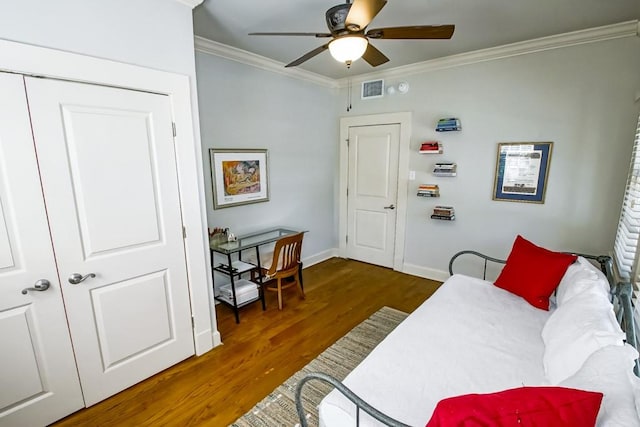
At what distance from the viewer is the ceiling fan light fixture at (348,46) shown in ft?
5.79

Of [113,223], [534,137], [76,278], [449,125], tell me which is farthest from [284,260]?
[534,137]

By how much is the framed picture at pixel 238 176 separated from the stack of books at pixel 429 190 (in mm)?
1942

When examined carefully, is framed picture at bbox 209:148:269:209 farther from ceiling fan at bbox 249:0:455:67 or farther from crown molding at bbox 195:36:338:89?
ceiling fan at bbox 249:0:455:67

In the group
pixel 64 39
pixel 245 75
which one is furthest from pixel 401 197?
pixel 64 39

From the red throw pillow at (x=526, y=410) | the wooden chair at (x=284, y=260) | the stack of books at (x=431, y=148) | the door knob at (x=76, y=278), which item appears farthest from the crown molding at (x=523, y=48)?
the door knob at (x=76, y=278)

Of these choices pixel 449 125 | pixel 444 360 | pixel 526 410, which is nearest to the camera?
pixel 526 410

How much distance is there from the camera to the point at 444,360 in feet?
4.98

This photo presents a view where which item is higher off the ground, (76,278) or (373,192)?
(373,192)

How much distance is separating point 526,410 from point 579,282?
1.35 metres

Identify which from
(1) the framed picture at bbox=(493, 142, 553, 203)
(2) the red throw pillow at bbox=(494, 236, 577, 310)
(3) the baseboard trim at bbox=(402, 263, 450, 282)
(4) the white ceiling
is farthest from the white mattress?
(4) the white ceiling

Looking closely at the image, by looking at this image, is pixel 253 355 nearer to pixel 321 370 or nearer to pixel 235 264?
pixel 321 370

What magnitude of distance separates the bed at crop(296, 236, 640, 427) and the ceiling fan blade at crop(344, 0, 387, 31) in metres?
1.71

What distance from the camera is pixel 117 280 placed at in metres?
1.99

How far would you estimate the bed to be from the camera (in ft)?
3.11
